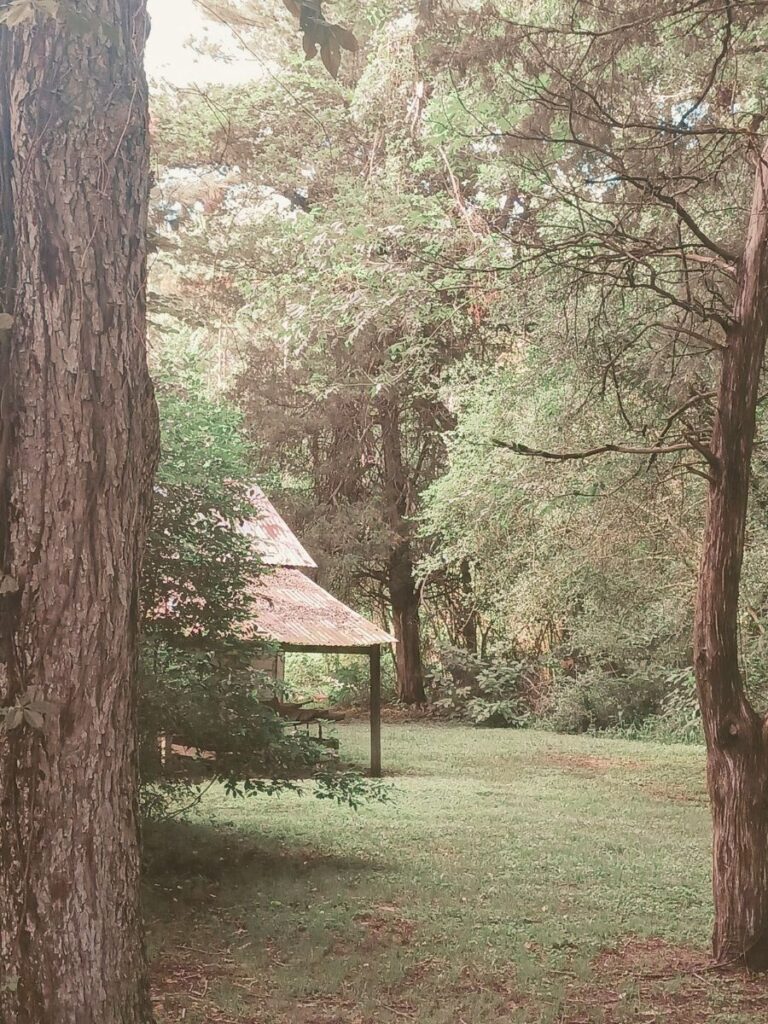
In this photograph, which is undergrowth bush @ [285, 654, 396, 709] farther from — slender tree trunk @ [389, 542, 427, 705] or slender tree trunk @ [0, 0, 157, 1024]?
slender tree trunk @ [0, 0, 157, 1024]

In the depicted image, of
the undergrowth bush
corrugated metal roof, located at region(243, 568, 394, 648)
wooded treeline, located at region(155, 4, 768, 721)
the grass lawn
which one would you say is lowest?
the grass lawn

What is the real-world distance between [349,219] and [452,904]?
1073 centimetres

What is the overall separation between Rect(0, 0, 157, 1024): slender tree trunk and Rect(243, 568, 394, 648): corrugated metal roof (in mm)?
11000

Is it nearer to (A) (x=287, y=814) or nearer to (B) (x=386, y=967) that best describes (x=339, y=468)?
(A) (x=287, y=814)

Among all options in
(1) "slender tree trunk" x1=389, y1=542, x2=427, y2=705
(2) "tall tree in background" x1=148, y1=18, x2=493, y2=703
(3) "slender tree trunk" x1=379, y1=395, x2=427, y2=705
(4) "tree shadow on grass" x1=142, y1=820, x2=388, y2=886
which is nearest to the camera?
(4) "tree shadow on grass" x1=142, y1=820, x2=388, y2=886

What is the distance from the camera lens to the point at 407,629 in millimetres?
26797

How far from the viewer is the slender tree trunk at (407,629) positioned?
87.5 feet

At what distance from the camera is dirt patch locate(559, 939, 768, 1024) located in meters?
5.27

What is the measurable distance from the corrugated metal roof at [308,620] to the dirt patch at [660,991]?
28.1 ft

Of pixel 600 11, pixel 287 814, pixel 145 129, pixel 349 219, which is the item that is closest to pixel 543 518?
pixel 349 219

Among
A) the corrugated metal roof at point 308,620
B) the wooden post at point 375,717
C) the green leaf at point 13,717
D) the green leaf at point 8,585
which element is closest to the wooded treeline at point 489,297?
the green leaf at point 8,585

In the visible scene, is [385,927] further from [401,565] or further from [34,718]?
[401,565]

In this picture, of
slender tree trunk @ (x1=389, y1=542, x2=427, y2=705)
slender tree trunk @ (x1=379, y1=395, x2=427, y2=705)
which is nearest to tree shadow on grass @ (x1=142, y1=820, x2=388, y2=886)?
slender tree trunk @ (x1=379, y1=395, x2=427, y2=705)

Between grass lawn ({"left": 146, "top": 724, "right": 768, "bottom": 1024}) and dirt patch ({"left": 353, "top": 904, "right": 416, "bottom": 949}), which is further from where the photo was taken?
dirt patch ({"left": 353, "top": 904, "right": 416, "bottom": 949})
